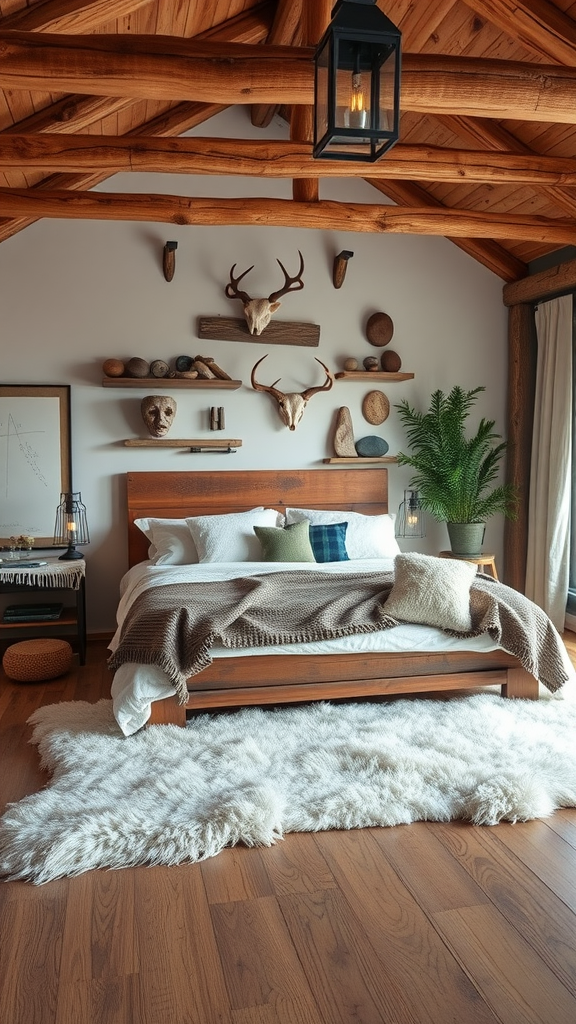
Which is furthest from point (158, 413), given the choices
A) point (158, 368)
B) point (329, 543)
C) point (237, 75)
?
point (237, 75)

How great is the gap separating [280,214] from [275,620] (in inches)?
93.5

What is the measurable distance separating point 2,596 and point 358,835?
3.33 metres

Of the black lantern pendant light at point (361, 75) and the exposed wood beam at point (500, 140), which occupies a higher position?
the exposed wood beam at point (500, 140)

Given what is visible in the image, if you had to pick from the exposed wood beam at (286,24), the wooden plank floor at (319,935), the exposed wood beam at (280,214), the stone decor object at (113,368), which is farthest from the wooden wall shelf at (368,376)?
the wooden plank floor at (319,935)

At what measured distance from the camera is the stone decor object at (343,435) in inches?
215

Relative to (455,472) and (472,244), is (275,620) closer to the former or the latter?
(455,472)

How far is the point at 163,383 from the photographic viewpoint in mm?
5023

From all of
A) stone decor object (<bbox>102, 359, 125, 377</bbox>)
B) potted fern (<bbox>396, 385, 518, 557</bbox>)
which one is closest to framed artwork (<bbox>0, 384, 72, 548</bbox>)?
stone decor object (<bbox>102, 359, 125, 377</bbox>)

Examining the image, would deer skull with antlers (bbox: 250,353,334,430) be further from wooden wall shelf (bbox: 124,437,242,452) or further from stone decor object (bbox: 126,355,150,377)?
stone decor object (bbox: 126,355,150,377)

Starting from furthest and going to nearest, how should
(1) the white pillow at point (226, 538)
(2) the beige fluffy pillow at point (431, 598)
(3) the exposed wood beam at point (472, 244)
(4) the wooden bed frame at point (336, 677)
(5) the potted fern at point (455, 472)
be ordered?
(3) the exposed wood beam at point (472, 244), (5) the potted fern at point (455, 472), (1) the white pillow at point (226, 538), (2) the beige fluffy pillow at point (431, 598), (4) the wooden bed frame at point (336, 677)

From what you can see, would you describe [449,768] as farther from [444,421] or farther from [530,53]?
[530,53]

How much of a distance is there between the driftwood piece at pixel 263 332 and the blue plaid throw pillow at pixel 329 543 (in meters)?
1.43

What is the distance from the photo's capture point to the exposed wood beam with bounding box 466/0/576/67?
3.41 meters

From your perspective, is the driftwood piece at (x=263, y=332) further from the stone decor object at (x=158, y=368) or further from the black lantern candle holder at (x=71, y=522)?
the black lantern candle holder at (x=71, y=522)
